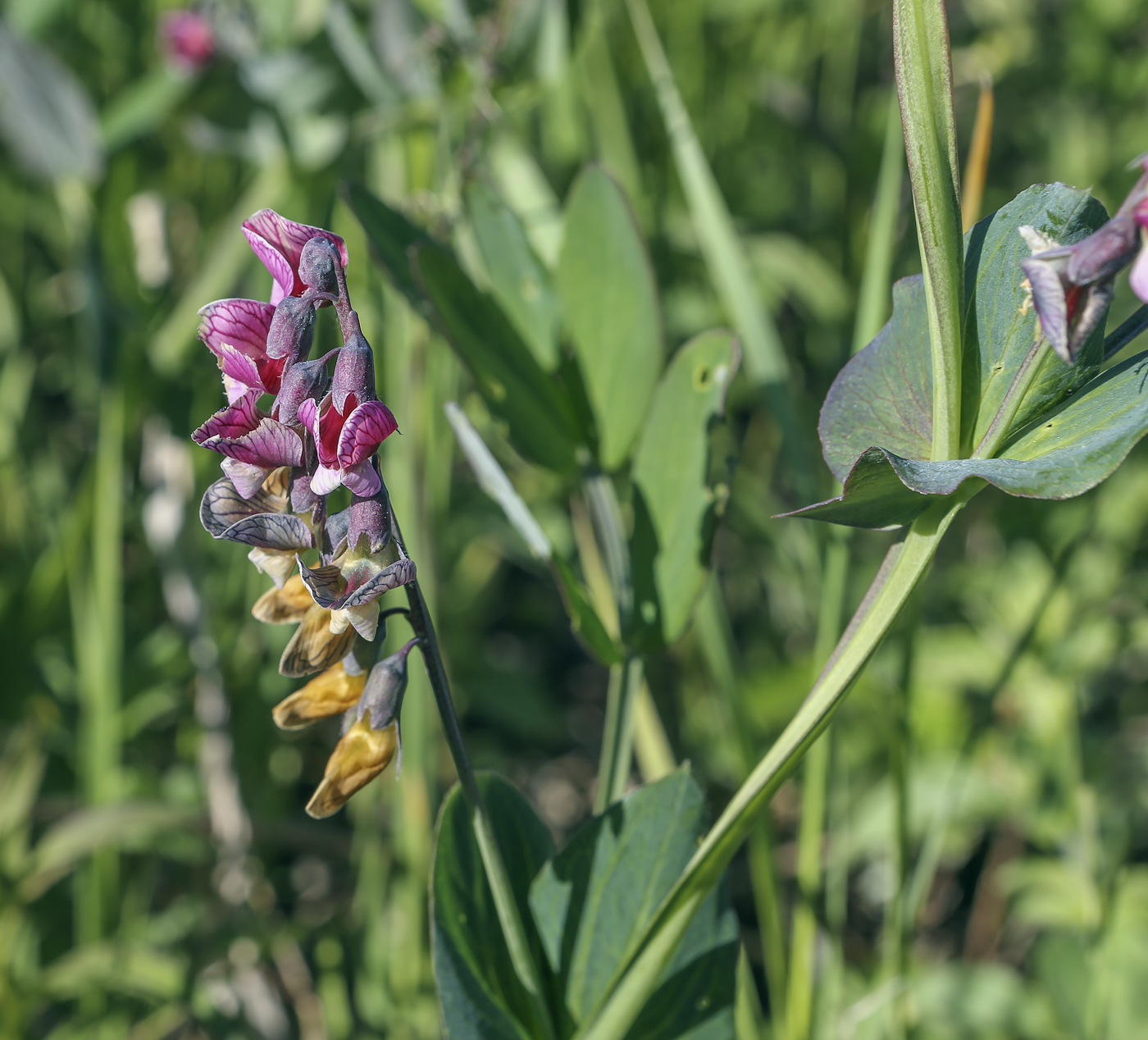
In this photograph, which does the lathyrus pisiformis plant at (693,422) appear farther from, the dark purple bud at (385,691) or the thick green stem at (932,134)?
the dark purple bud at (385,691)

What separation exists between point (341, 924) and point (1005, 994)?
2.39 ft

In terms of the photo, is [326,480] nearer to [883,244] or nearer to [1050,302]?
[1050,302]

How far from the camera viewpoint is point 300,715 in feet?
1.54

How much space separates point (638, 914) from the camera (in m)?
0.54

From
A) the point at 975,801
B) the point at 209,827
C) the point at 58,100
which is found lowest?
the point at 975,801

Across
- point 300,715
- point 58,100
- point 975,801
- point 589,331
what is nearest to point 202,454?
point 58,100

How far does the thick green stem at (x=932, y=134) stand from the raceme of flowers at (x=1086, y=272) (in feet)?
0.11

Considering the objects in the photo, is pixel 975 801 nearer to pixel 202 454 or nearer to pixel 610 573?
pixel 610 573

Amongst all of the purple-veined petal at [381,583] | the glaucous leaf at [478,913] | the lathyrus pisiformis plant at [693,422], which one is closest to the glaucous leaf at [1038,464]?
the lathyrus pisiformis plant at [693,422]

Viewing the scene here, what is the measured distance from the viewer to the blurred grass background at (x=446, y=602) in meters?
0.96

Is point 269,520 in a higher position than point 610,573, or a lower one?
higher

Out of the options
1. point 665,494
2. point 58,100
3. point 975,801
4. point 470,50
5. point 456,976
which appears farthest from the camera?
point 58,100

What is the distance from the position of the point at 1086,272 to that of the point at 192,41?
4.31 ft

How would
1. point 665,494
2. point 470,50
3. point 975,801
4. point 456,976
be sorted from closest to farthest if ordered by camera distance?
point 456,976, point 665,494, point 470,50, point 975,801
